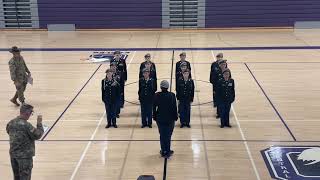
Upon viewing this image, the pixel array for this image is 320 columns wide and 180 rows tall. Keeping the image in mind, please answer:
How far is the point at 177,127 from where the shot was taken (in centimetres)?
1160

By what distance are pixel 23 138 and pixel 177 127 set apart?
5.07 meters

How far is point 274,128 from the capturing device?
1145 centimetres

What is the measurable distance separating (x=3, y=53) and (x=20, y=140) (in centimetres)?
1638

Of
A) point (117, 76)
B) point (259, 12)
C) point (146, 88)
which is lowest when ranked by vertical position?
point (146, 88)

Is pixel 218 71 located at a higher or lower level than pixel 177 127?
higher

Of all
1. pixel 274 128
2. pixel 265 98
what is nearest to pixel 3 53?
pixel 265 98

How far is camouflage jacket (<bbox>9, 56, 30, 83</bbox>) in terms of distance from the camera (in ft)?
41.0

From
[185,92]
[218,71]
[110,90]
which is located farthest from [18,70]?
[218,71]

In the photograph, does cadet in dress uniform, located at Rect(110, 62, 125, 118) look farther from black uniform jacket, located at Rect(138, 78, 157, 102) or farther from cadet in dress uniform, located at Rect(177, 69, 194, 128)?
cadet in dress uniform, located at Rect(177, 69, 194, 128)

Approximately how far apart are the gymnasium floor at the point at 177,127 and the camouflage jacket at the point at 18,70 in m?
1.04

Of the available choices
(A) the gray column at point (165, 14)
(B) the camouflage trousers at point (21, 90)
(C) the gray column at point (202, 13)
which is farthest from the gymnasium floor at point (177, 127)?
(A) the gray column at point (165, 14)

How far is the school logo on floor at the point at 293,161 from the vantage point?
8766mm

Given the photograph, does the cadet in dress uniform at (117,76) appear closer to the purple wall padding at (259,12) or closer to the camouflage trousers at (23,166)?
the camouflage trousers at (23,166)

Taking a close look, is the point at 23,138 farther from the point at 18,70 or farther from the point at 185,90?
the point at 18,70
